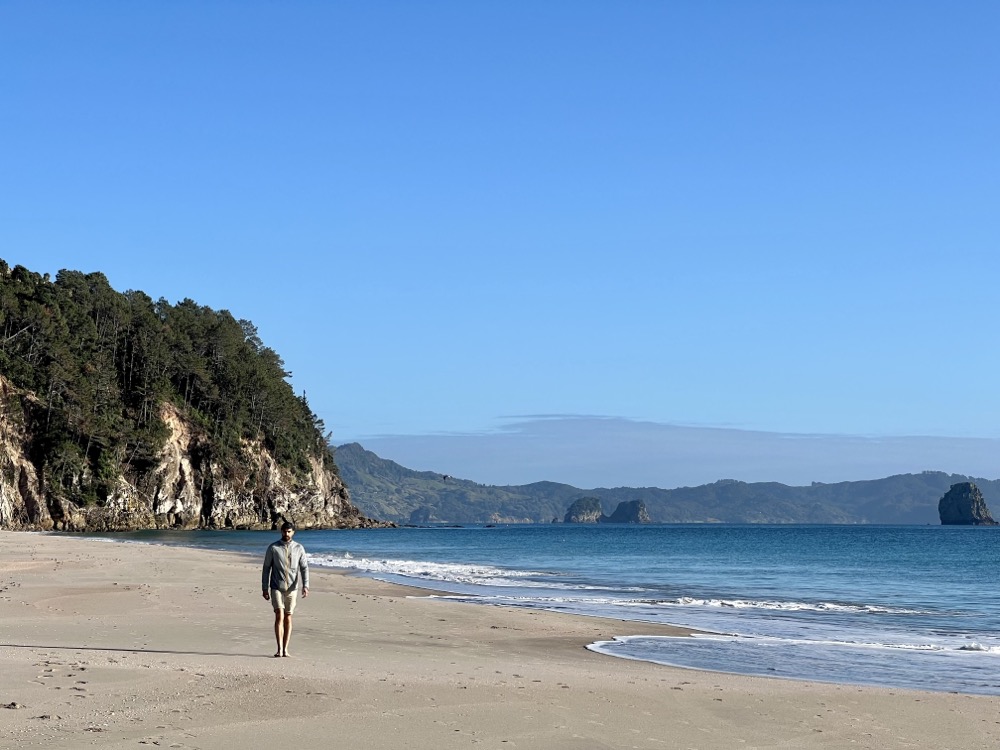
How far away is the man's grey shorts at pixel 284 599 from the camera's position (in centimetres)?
1364

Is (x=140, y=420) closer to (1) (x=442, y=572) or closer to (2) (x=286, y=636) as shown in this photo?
(1) (x=442, y=572)

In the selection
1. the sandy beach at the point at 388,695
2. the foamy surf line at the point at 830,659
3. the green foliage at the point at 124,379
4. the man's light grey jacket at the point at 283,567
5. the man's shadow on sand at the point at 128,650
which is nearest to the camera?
the sandy beach at the point at 388,695

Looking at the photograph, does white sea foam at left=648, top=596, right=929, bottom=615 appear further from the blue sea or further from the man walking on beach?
the man walking on beach

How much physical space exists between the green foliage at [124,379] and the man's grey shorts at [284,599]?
7775cm

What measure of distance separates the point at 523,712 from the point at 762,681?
14.5 ft

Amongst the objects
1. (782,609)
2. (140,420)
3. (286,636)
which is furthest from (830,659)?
(140,420)

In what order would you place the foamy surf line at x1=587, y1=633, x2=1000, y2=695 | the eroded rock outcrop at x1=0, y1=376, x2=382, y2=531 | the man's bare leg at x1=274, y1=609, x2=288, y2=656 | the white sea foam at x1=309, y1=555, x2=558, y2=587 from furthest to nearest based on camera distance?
the eroded rock outcrop at x1=0, y1=376, x2=382, y2=531, the white sea foam at x1=309, y1=555, x2=558, y2=587, the foamy surf line at x1=587, y1=633, x2=1000, y2=695, the man's bare leg at x1=274, y1=609, x2=288, y2=656

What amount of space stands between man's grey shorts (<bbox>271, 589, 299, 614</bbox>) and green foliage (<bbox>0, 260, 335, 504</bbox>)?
255 feet

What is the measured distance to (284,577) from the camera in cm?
1380

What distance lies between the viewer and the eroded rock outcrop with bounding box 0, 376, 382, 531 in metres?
80.6

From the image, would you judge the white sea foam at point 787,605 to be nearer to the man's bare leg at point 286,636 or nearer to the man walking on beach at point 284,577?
the man walking on beach at point 284,577

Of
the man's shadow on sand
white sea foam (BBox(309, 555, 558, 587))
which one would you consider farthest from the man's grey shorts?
white sea foam (BBox(309, 555, 558, 587))

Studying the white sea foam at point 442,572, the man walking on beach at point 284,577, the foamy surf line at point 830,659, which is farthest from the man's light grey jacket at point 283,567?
the white sea foam at point 442,572

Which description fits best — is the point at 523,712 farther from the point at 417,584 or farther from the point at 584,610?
the point at 417,584
